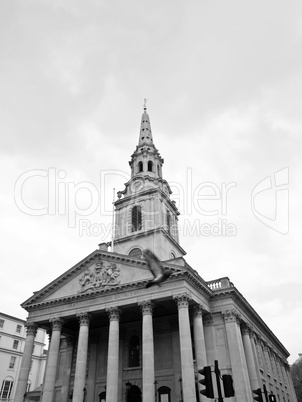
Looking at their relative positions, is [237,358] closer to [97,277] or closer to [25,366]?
[97,277]

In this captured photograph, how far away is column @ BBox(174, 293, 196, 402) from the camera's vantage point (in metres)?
22.7

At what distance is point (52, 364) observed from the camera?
28438 millimetres

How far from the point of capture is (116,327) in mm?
27875

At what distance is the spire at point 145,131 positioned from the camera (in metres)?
51.5

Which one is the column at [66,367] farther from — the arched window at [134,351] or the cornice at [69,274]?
the arched window at [134,351]

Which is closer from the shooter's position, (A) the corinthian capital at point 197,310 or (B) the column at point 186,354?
(B) the column at point 186,354

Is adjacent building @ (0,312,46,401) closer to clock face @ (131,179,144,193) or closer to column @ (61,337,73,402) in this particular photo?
column @ (61,337,73,402)

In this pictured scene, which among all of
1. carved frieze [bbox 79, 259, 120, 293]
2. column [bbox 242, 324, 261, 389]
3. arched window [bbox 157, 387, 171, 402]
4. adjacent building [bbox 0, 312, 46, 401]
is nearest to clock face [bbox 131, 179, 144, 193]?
carved frieze [bbox 79, 259, 120, 293]

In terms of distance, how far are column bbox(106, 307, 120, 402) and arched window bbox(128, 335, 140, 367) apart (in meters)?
5.62

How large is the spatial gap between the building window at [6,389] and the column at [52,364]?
25984 mm

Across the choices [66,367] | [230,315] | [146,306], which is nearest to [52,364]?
[66,367]

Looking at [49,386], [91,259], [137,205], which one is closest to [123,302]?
[91,259]

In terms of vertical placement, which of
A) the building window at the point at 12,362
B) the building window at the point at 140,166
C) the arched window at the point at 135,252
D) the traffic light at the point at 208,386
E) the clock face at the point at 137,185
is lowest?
the traffic light at the point at 208,386

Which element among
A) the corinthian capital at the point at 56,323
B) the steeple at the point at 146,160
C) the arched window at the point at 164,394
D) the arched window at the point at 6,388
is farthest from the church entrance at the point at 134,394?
the arched window at the point at 6,388
